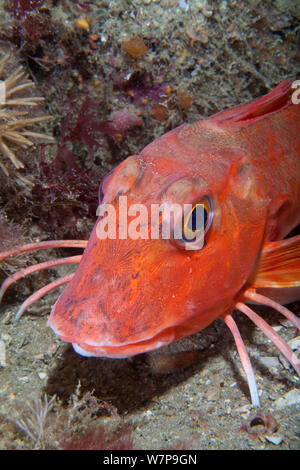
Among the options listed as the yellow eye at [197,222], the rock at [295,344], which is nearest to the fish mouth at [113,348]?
the yellow eye at [197,222]

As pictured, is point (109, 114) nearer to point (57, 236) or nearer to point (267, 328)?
point (57, 236)

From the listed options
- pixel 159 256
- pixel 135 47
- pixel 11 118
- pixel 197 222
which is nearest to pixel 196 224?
pixel 197 222

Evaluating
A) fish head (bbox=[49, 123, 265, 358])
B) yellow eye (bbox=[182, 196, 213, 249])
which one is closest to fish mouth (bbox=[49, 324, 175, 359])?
fish head (bbox=[49, 123, 265, 358])

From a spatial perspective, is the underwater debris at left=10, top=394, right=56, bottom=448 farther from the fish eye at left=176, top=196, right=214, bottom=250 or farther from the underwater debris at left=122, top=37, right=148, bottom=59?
the underwater debris at left=122, top=37, right=148, bottom=59

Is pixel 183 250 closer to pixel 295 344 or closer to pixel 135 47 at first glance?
pixel 295 344

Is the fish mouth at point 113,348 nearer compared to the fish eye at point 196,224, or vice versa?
the fish mouth at point 113,348

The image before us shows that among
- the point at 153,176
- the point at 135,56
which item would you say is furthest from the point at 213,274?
the point at 135,56

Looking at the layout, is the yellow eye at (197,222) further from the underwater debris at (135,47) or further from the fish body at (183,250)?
the underwater debris at (135,47)
